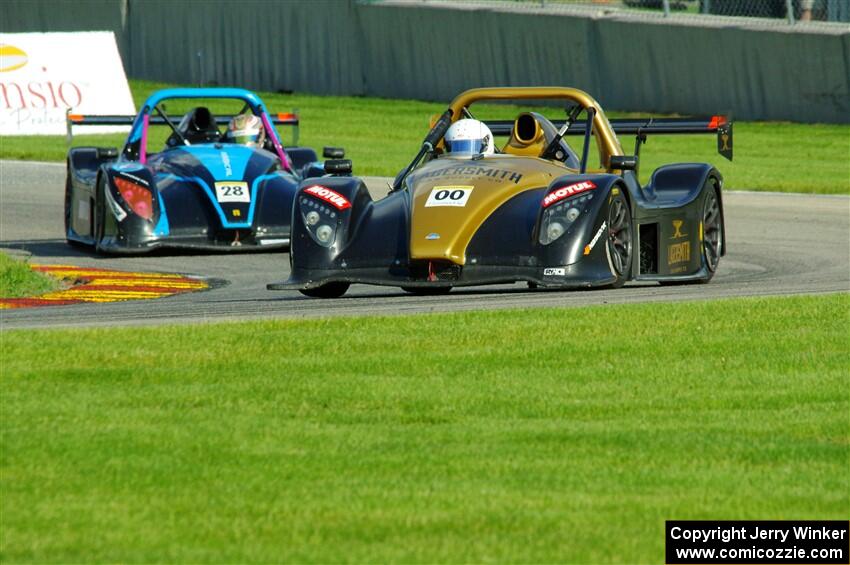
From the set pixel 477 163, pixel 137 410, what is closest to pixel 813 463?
pixel 137 410

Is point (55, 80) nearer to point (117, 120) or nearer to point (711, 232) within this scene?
point (117, 120)

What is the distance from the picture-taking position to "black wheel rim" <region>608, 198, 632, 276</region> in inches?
431

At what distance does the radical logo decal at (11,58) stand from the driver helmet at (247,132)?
9.83m

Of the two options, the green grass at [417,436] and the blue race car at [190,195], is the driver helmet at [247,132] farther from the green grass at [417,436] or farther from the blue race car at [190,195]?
the green grass at [417,436]

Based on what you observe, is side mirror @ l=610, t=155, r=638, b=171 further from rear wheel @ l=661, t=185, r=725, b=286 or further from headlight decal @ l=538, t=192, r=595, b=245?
headlight decal @ l=538, t=192, r=595, b=245

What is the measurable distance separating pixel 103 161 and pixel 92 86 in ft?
30.5

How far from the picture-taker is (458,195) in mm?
10789

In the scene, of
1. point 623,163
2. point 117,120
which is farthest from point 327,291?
point 117,120

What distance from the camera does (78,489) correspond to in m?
5.85

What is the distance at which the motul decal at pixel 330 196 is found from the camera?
36.2 ft

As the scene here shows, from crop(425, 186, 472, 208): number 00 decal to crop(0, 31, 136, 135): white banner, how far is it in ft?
51.2

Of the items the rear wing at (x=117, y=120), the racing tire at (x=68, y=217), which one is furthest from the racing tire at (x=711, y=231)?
the racing tire at (x=68, y=217)

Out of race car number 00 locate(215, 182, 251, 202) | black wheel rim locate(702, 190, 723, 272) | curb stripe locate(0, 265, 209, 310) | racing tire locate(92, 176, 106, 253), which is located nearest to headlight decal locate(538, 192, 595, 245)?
black wheel rim locate(702, 190, 723, 272)

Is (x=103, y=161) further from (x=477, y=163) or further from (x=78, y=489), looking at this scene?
(x=78, y=489)
